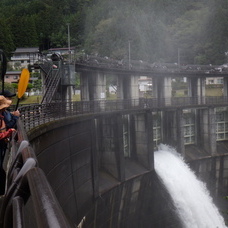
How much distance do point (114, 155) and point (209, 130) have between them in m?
12.8

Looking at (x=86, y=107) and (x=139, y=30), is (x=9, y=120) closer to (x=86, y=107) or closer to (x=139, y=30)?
(x=86, y=107)

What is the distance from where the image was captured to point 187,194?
23.1 metres

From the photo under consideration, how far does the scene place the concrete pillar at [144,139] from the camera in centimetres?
2313

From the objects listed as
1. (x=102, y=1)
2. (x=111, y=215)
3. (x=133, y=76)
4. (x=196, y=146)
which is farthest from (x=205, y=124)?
(x=102, y=1)

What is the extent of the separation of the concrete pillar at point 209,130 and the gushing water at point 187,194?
4.63 m

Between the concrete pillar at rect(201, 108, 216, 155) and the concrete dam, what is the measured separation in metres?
0.09

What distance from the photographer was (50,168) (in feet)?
40.8

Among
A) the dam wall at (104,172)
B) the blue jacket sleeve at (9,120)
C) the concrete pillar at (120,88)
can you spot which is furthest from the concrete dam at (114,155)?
the blue jacket sleeve at (9,120)

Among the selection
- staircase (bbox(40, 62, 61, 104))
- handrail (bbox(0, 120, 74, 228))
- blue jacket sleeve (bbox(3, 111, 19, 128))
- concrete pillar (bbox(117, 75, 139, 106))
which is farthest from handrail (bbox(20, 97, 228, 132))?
handrail (bbox(0, 120, 74, 228))

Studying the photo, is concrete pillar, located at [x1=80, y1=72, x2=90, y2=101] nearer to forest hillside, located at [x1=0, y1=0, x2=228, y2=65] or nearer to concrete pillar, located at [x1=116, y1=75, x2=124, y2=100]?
concrete pillar, located at [x1=116, y1=75, x2=124, y2=100]

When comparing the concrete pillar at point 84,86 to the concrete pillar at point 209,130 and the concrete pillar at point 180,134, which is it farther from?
the concrete pillar at point 209,130

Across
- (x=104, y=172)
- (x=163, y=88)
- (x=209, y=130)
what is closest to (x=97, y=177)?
(x=104, y=172)

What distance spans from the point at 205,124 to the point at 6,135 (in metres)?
28.2

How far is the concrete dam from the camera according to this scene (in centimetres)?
1226
